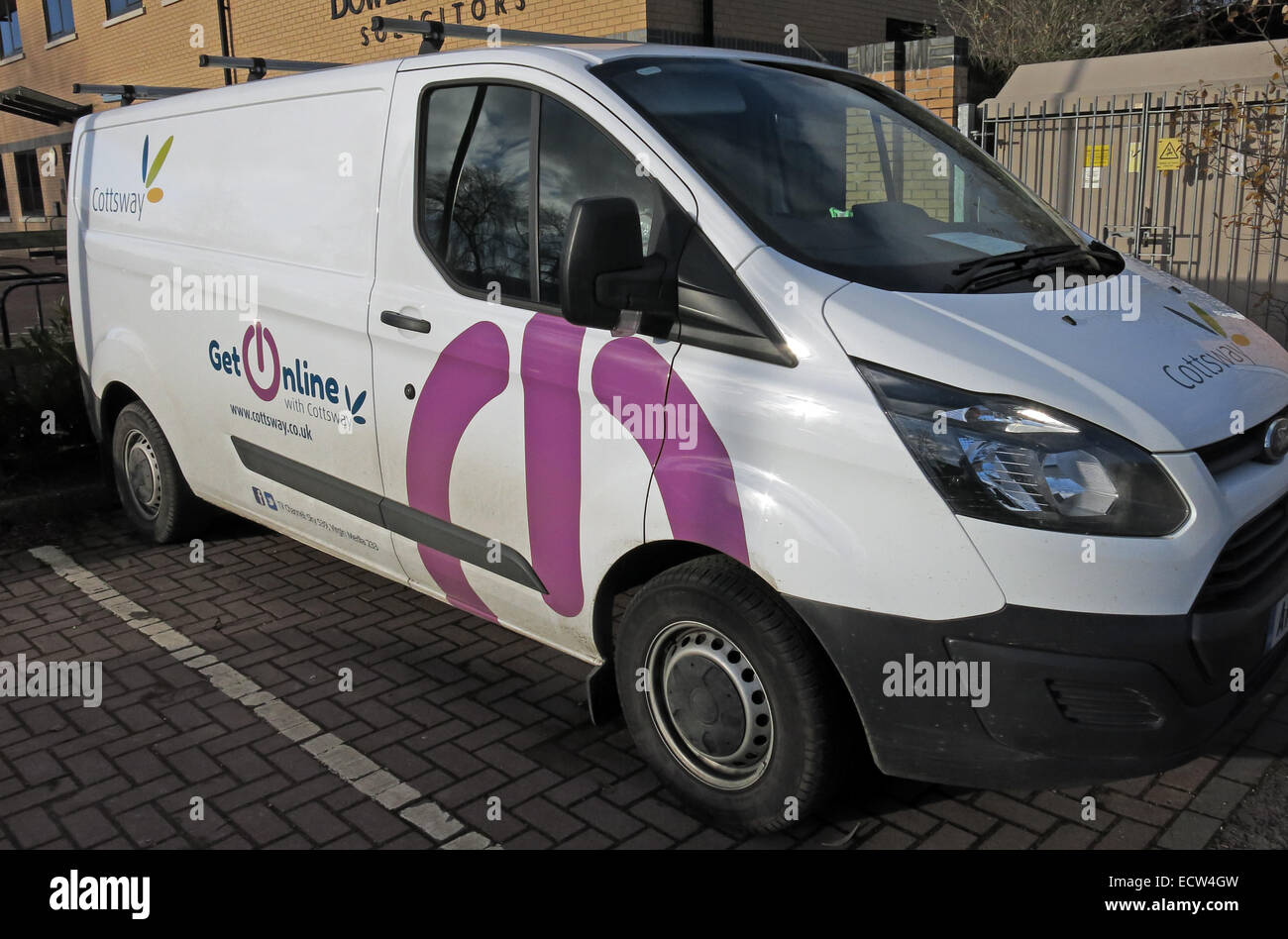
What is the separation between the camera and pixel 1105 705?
2.58 meters

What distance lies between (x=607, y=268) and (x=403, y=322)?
3.65ft

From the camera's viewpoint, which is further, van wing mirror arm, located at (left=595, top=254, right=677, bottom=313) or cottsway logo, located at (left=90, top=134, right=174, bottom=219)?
cottsway logo, located at (left=90, top=134, right=174, bottom=219)

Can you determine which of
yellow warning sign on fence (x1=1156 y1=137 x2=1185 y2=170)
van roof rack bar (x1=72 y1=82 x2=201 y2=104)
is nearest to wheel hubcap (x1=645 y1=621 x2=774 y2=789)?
van roof rack bar (x1=72 y1=82 x2=201 y2=104)

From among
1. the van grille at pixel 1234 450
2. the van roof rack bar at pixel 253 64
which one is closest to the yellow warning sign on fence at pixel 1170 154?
the van roof rack bar at pixel 253 64

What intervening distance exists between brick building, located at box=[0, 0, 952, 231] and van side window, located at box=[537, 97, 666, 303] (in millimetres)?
3570

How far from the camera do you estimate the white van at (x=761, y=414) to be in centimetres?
258

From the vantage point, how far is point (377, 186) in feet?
12.9

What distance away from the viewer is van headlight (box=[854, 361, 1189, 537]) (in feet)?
8.38

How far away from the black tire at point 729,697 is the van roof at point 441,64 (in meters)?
1.63

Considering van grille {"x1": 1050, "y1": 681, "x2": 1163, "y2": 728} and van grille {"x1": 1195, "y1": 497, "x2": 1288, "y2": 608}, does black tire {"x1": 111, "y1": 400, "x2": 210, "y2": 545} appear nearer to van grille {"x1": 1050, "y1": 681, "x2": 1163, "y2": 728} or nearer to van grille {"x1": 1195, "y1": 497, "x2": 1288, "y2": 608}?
van grille {"x1": 1050, "y1": 681, "x2": 1163, "y2": 728}

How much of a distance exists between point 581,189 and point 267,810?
2.08 m

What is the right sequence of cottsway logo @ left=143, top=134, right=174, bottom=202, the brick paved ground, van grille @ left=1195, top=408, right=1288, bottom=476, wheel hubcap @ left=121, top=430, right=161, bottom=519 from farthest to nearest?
wheel hubcap @ left=121, top=430, right=161, bottom=519
cottsway logo @ left=143, top=134, right=174, bottom=202
the brick paved ground
van grille @ left=1195, top=408, right=1288, bottom=476

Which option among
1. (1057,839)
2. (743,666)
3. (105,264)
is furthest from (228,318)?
(1057,839)
